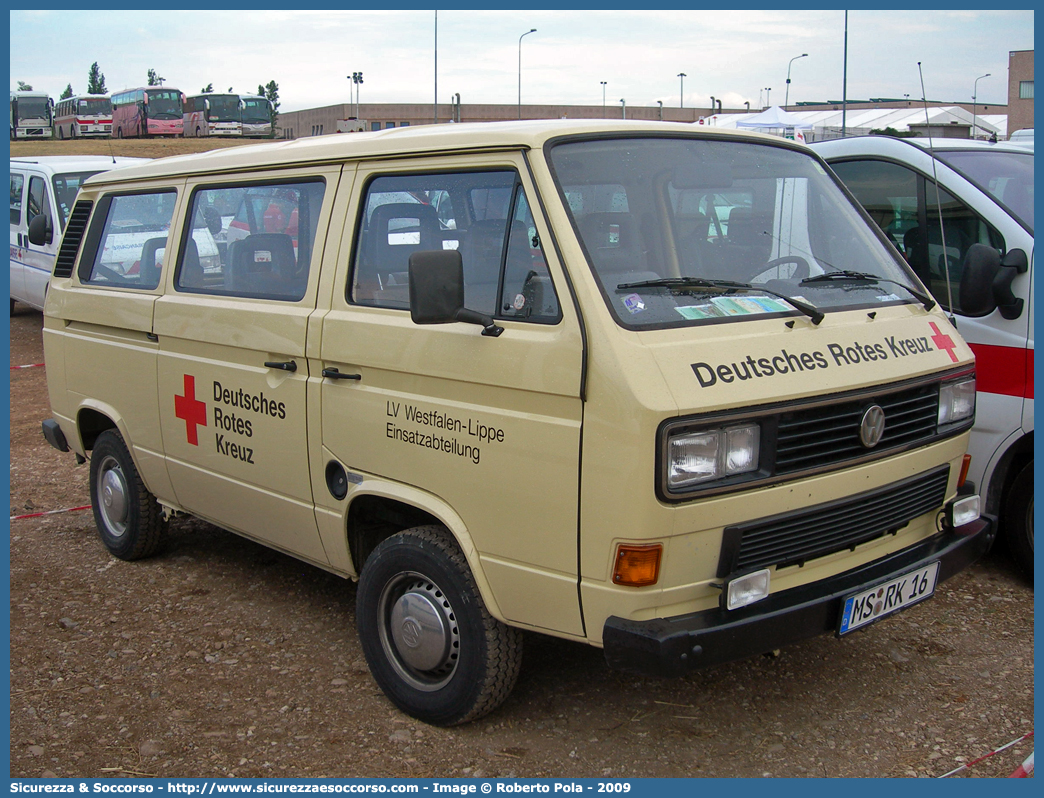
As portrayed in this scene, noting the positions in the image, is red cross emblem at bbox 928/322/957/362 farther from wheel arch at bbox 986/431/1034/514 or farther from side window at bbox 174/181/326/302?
side window at bbox 174/181/326/302

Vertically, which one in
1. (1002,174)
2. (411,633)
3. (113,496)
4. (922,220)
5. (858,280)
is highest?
(1002,174)

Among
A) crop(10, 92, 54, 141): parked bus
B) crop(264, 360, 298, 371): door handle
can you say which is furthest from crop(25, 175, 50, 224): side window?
crop(10, 92, 54, 141): parked bus

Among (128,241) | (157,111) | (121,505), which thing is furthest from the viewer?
(157,111)

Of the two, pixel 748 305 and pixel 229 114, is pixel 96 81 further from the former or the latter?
pixel 748 305

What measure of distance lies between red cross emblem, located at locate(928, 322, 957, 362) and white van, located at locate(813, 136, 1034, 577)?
2.59ft

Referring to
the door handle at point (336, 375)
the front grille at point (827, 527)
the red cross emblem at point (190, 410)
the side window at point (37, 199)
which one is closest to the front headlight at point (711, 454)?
the front grille at point (827, 527)

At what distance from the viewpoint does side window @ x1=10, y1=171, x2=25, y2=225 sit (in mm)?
12602

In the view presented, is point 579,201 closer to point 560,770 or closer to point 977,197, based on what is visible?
point 560,770

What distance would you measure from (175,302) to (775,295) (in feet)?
9.63

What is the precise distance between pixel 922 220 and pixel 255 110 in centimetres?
4185

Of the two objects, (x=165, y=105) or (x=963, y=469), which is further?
(x=165, y=105)

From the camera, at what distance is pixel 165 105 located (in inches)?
1720

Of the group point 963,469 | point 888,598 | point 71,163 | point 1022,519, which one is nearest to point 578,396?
point 888,598

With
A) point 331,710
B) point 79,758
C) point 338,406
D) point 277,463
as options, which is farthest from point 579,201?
point 79,758
